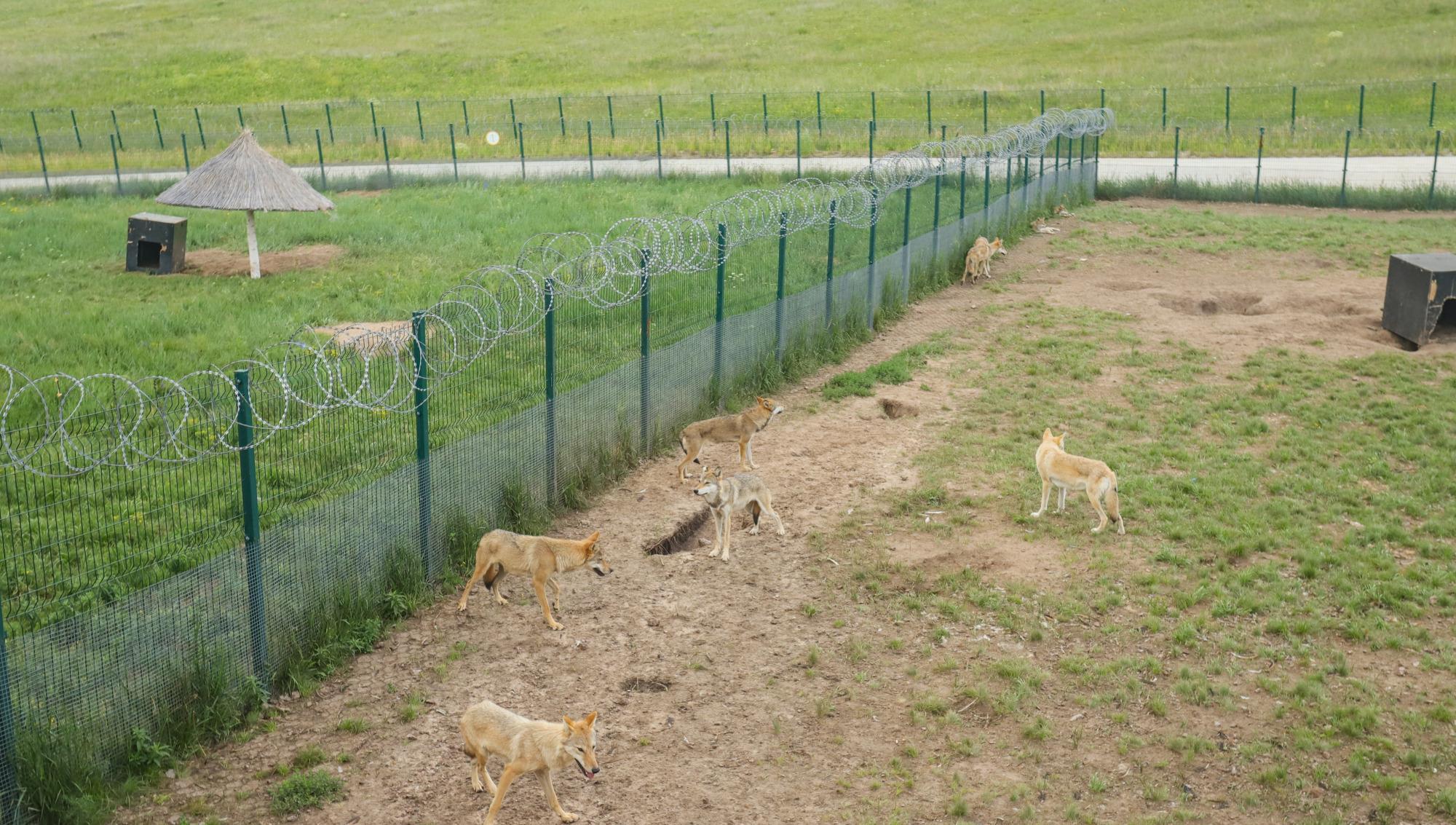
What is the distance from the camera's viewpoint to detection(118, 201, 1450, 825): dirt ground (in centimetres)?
772

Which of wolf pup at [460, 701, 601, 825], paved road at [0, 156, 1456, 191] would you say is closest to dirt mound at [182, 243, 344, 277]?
paved road at [0, 156, 1456, 191]

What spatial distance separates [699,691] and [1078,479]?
4521mm

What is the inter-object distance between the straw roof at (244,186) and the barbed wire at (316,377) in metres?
5.43

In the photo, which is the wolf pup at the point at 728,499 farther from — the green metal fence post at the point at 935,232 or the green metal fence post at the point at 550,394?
the green metal fence post at the point at 935,232

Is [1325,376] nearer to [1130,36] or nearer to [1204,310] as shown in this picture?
[1204,310]

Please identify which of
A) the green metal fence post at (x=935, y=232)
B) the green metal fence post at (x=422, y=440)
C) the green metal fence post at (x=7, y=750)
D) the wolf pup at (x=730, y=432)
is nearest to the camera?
the green metal fence post at (x=7, y=750)

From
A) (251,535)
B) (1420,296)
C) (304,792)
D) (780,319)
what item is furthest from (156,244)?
(1420,296)

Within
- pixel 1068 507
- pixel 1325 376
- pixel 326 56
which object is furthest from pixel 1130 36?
pixel 1068 507

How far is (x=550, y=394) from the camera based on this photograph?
11992mm

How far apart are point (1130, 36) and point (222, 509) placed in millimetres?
61846

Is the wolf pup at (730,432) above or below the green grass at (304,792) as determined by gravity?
above

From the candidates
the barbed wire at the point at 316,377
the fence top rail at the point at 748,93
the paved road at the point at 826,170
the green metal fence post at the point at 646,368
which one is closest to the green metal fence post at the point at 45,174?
the paved road at the point at 826,170

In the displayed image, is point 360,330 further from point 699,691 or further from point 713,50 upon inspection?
point 713,50

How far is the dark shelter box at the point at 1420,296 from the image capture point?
1750 centimetres
